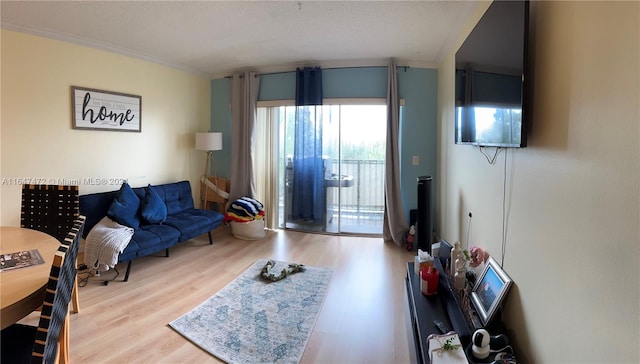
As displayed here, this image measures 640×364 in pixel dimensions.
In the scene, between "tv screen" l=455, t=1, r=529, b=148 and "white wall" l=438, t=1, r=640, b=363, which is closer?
"white wall" l=438, t=1, r=640, b=363

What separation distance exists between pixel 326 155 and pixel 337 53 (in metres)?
1.38

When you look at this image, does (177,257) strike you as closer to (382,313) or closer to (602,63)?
(382,313)

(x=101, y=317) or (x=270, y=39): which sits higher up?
(x=270, y=39)

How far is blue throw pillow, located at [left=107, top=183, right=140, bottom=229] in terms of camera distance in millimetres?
3086

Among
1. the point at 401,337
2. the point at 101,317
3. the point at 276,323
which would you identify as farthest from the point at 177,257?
the point at 401,337

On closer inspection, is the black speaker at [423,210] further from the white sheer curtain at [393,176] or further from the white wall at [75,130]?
the white wall at [75,130]

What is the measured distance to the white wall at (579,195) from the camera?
0.88m

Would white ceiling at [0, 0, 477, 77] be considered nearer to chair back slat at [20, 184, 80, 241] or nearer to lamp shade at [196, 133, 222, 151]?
lamp shade at [196, 133, 222, 151]

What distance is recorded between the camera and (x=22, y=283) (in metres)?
1.27

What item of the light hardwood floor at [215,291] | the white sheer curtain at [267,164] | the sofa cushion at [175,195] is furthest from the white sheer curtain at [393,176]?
the sofa cushion at [175,195]

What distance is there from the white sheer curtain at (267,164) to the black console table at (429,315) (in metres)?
2.84

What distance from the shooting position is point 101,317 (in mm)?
2281

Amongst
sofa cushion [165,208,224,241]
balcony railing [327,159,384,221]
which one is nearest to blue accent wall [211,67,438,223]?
balcony railing [327,159,384,221]

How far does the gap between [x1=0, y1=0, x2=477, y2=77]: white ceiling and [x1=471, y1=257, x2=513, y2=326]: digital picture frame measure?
202 centimetres
